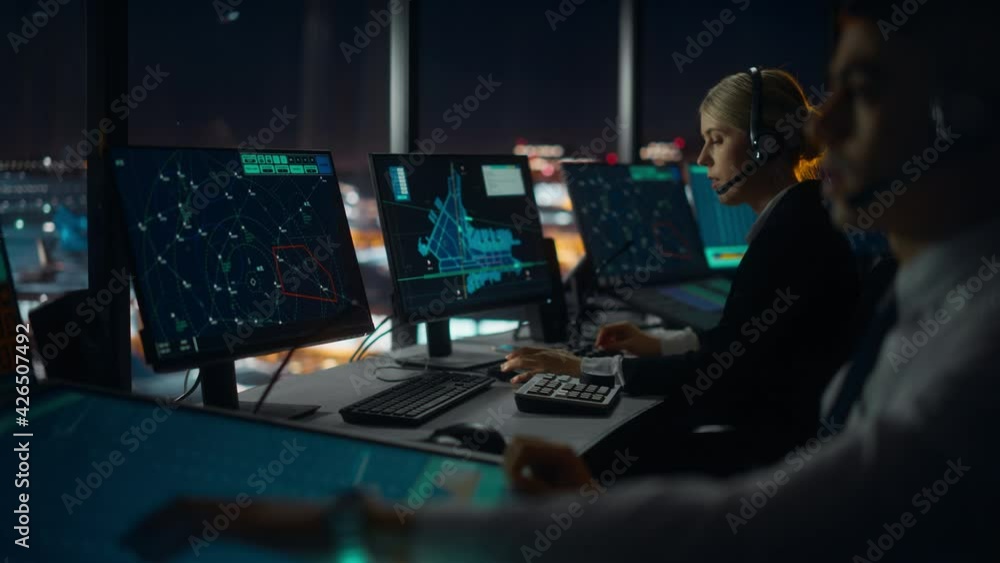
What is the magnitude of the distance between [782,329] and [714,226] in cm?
192

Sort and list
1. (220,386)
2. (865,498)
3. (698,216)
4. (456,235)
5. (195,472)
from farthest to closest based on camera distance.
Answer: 1. (698,216)
2. (456,235)
3. (220,386)
4. (195,472)
5. (865,498)

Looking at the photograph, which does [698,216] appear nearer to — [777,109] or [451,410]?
[777,109]

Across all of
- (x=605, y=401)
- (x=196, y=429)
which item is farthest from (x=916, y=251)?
(x=605, y=401)

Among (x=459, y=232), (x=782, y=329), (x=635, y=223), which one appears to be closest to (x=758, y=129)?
(x=782, y=329)

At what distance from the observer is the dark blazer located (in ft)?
5.88

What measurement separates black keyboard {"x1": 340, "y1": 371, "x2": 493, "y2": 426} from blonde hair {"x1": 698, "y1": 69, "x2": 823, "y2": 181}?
1019mm

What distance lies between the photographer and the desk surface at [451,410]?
1502mm

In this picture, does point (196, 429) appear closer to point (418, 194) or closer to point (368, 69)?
point (418, 194)

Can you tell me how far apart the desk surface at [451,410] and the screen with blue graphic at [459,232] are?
0.24m

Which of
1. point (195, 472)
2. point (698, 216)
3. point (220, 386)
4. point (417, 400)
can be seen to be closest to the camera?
point (195, 472)

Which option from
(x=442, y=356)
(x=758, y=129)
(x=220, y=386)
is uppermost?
(x=758, y=129)

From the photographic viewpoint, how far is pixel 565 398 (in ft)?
5.46

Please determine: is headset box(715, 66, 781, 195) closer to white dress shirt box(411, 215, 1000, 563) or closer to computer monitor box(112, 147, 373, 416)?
computer monitor box(112, 147, 373, 416)

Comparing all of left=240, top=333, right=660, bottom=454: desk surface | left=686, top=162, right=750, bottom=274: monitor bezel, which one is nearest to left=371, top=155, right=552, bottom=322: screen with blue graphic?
left=240, top=333, right=660, bottom=454: desk surface
